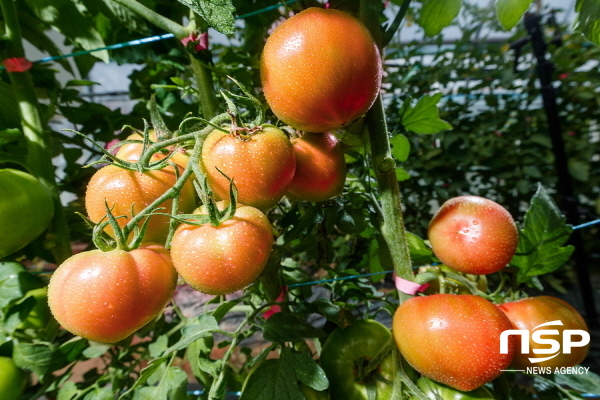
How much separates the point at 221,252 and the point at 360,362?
0.21 m

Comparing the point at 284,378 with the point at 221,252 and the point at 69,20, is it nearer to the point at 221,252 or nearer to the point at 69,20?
the point at 221,252

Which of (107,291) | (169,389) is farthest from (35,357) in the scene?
(107,291)

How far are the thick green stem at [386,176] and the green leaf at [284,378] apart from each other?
0.36ft

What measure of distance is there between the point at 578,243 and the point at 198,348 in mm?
822

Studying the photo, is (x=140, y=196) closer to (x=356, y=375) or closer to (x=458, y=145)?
(x=356, y=375)

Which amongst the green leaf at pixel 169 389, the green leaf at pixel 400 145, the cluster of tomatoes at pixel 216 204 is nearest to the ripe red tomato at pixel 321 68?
the cluster of tomatoes at pixel 216 204

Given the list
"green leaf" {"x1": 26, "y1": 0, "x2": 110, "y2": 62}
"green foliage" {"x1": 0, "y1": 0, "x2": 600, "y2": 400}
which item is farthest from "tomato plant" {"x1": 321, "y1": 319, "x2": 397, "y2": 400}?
"green leaf" {"x1": 26, "y1": 0, "x2": 110, "y2": 62}

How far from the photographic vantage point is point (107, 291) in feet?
0.77

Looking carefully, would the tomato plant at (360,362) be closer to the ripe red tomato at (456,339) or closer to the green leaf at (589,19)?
the ripe red tomato at (456,339)

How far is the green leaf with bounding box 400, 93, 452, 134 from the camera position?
16.9 inches

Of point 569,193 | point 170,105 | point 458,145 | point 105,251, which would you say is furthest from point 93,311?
point 458,145

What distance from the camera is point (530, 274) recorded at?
0.42m

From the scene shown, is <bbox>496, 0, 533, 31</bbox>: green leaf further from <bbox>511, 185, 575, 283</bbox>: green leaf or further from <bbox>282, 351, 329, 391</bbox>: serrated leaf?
<bbox>282, 351, 329, 391</bbox>: serrated leaf

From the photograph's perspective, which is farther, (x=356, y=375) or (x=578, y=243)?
(x=578, y=243)
